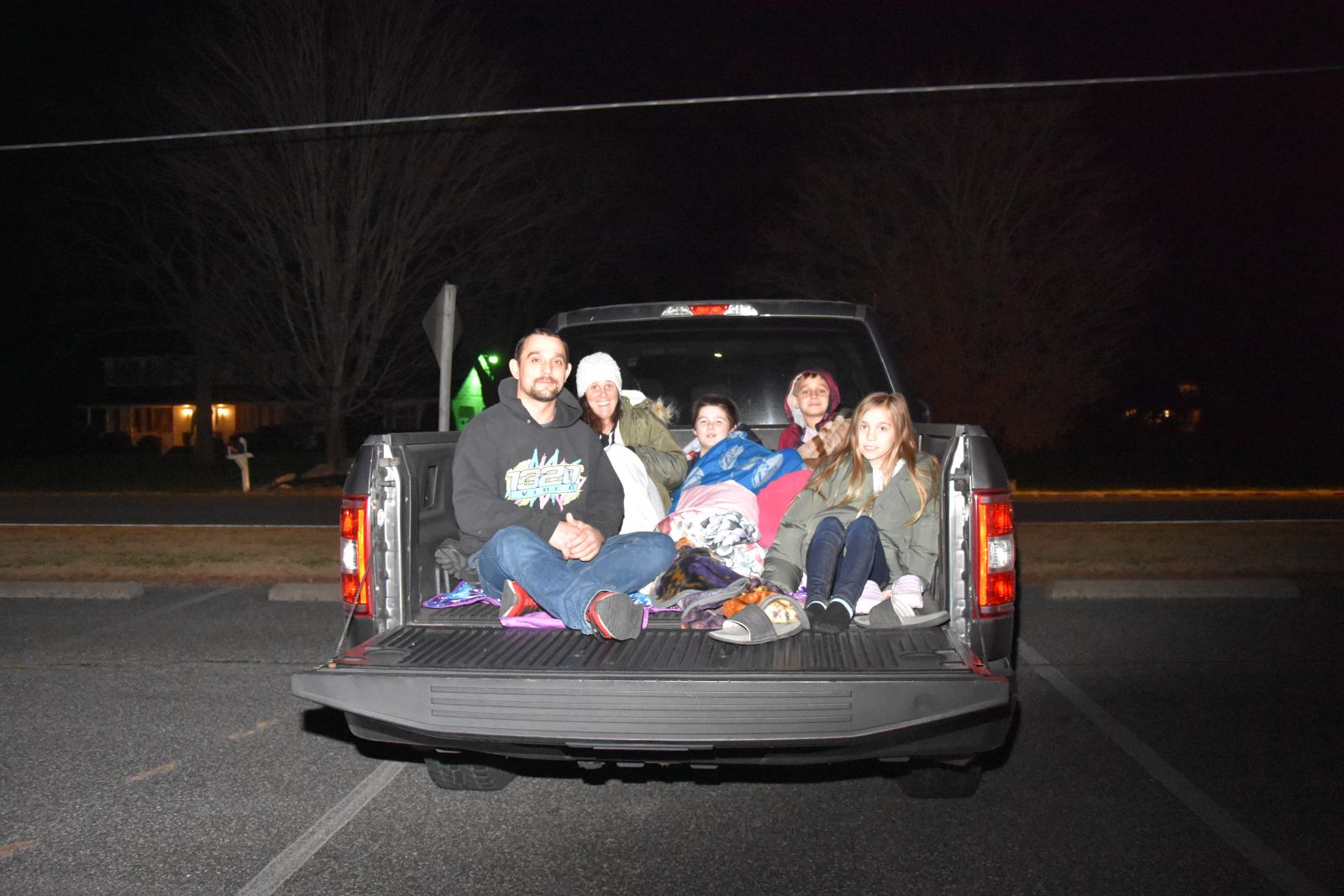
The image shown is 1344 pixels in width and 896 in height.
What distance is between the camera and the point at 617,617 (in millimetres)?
3689

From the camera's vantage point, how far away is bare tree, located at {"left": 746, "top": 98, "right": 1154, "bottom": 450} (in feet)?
81.0

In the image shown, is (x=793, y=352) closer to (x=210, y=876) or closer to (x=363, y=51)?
(x=210, y=876)

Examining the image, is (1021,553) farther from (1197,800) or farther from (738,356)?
(1197,800)

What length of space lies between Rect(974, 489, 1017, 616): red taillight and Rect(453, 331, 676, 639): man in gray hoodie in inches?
45.2

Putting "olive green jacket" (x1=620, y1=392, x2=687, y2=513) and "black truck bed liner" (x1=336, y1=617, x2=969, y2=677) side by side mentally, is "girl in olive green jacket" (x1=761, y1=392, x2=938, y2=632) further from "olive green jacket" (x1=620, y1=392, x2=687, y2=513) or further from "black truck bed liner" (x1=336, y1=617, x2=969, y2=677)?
"olive green jacket" (x1=620, y1=392, x2=687, y2=513)

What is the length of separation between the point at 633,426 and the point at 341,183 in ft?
56.5

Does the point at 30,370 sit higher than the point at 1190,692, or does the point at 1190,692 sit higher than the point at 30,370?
the point at 30,370

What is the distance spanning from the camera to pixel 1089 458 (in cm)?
3556

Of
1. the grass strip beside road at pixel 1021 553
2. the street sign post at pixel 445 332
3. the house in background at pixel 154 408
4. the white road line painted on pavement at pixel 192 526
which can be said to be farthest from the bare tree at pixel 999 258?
the house in background at pixel 154 408

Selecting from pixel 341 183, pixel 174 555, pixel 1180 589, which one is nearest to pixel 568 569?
pixel 1180 589

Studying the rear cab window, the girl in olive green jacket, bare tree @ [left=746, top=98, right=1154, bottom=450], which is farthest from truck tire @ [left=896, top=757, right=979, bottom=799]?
bare tree @ [left=746, top=98, right=1154, bottom=450]

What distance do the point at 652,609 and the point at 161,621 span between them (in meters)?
5.71

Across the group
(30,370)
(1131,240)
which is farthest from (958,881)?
(30,370)

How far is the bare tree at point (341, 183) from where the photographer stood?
1998 centimetres
